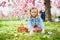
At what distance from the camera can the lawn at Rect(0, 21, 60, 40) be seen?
1.34 meters

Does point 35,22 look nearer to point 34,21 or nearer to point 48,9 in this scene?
point 34,21

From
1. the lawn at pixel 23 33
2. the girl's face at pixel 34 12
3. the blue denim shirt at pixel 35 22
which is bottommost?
the lawn at pixel 23 33

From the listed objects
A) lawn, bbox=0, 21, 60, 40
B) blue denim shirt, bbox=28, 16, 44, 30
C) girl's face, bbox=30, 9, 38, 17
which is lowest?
lawn, bbox=0, 21, 60, 40

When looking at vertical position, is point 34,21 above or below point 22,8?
below

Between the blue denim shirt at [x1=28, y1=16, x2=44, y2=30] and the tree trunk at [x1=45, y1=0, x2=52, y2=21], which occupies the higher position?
the tree trunk at [x1=45, y1=0, x2=52, y2=21]

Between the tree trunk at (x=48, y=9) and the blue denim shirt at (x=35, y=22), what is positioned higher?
the tree trunk at (x=48, y=9)

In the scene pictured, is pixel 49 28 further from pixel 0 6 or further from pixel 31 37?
pixel 0 6

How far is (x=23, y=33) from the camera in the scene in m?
1.36

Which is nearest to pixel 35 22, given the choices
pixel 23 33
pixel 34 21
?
pixel 34 21

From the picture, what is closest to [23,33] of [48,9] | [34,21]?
[34,21]

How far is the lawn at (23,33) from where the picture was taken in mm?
1337

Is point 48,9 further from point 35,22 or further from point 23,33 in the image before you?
point 23,33

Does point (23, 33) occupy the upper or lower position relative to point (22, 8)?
lower

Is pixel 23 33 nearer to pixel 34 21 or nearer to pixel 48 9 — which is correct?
pixel 34 21
